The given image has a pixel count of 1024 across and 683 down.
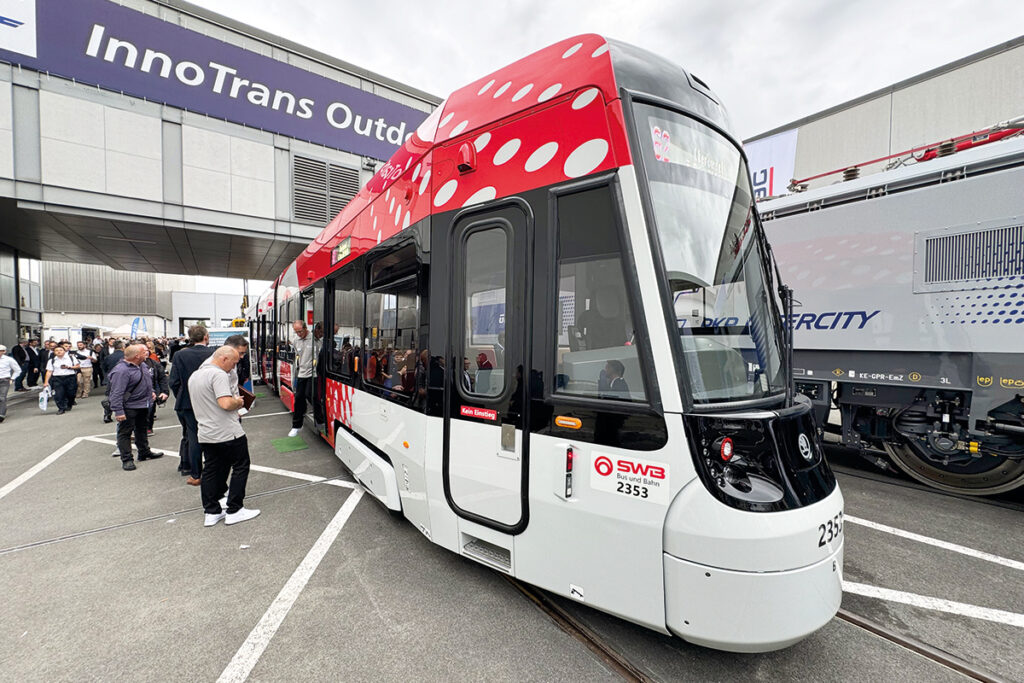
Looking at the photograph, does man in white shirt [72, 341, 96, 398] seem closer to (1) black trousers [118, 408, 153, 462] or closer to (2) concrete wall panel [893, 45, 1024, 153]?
(1) black trousers [118, 408, 153, 462]

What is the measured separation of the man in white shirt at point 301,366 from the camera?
678 centimetres

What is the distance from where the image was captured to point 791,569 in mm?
1920

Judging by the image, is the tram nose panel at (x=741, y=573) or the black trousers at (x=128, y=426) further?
the black trousers at (x=128, y=426)

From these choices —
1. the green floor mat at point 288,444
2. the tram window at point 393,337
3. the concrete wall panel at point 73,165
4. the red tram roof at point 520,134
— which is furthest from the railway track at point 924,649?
the concrete wall panel at point 73,165

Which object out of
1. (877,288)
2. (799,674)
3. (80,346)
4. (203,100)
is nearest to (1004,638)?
(799,674)

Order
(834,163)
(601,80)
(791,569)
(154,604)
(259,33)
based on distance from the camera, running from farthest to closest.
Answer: (259,33) → (834,163) → (154,604) → (601,80) → (791,569)

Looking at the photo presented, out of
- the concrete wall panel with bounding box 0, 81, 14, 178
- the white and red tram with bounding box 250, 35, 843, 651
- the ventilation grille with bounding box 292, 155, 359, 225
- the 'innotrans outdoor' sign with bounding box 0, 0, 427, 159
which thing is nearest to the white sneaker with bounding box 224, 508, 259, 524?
the white and red tram with bounding box 250, 35, 843, 651

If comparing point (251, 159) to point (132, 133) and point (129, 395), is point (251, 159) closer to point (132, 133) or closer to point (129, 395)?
point (132, 133)

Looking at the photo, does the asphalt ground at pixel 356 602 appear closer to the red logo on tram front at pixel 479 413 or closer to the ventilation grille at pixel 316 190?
the red logo on tram front at pixel 479 413

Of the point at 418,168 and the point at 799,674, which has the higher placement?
the point at 418,168

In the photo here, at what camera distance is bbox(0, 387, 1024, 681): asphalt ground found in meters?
2.30

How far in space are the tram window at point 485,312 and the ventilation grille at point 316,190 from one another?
12.7m

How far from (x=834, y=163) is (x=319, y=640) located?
13689mm

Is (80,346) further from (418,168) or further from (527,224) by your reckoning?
(527,224)
